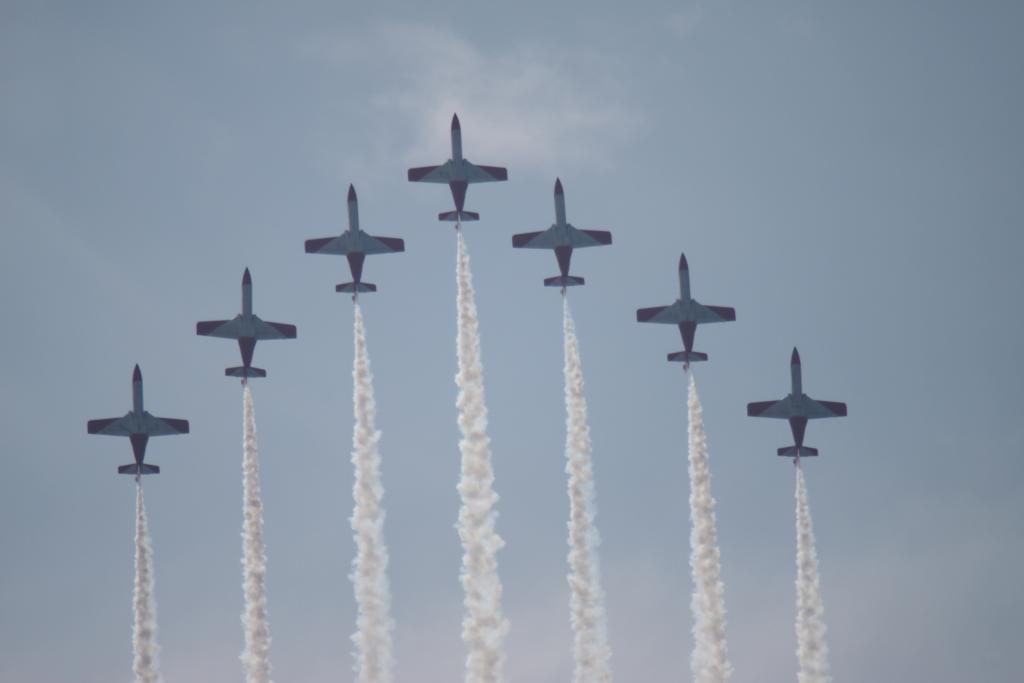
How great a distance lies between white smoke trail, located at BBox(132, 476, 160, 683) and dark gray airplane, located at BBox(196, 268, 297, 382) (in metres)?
14.0

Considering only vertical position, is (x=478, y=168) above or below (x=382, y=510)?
above

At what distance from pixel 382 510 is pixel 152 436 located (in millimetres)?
21457

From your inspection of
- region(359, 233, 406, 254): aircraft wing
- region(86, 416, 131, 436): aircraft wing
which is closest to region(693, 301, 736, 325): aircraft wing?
region(359, 233, 406, 254): aircraft wing

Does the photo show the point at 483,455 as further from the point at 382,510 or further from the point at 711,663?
the point at 711,663

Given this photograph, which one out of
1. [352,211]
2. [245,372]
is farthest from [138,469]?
[352,211]

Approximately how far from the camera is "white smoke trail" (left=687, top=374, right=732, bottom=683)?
11512 centimetres

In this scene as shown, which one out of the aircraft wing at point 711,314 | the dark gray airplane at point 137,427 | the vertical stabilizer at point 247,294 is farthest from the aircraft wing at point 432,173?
the dark gray airplane at point 137,427

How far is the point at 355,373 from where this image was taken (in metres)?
120

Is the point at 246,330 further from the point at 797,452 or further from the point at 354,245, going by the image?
the point at 797,452

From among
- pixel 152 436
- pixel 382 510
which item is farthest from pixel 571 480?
pixel 152 436

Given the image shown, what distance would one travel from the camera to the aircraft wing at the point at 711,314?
405 ft

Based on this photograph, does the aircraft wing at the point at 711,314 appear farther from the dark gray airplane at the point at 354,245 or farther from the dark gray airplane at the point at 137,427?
the dark gray airplane at the point at 137,427

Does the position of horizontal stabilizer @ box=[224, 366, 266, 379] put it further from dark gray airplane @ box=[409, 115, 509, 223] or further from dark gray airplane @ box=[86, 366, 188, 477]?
dark gray airplane @ box=[409, 115, 509, 223]

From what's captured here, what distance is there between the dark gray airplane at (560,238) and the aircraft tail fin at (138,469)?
3643 cm
